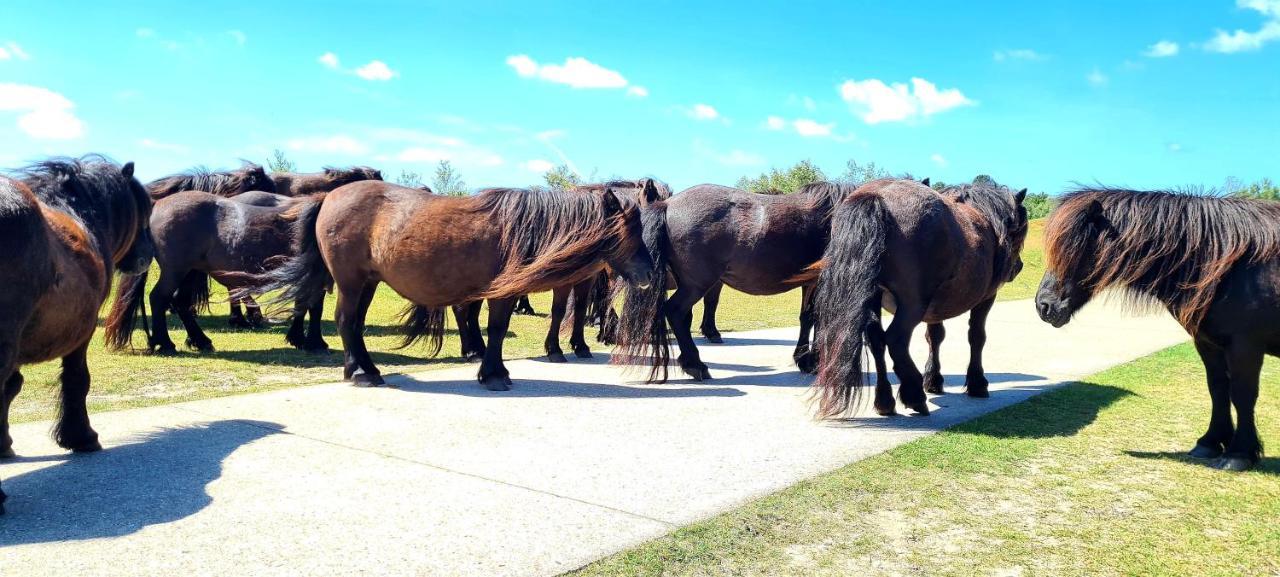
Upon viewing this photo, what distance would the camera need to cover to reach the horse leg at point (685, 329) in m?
8.02

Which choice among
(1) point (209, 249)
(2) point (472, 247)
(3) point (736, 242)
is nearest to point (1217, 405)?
(3) point (736, 242)

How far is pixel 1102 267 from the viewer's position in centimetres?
521

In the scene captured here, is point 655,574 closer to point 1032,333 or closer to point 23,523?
point 23,523

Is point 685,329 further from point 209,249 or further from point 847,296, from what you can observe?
point 209,249

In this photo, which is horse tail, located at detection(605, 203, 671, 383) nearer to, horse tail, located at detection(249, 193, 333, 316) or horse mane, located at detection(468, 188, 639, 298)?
horse mane, located at detection(468, 188, 639, 298)

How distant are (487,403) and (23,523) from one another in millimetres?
3255

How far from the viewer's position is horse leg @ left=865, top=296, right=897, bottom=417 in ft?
19.6

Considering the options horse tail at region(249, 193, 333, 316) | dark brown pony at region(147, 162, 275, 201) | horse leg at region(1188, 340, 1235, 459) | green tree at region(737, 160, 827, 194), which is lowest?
horse leg at region(1188, 340, 1235, 459)

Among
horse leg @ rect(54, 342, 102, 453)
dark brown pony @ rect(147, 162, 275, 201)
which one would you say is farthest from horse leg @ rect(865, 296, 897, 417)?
dark brown pony @ rect(147, 162, 275, 201)

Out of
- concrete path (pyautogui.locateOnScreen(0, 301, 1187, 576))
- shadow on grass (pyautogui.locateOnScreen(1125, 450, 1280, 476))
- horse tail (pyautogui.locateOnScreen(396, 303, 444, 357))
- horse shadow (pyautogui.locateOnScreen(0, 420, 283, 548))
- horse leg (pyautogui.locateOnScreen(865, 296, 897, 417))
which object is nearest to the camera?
concrete path (pyautogui.locateOnScreen(0, 301, 1187, 576))

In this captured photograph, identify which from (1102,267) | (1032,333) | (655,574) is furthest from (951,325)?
(655,574)

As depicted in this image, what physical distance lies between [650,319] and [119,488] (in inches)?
183

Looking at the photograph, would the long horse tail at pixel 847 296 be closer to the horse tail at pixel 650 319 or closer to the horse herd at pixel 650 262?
the horse herd at pixel 650 262

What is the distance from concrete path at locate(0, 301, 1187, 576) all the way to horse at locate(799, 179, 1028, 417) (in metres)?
0.35
